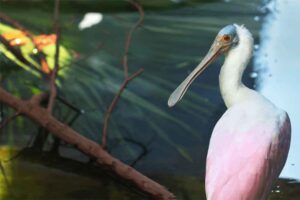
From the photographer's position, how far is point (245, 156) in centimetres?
167

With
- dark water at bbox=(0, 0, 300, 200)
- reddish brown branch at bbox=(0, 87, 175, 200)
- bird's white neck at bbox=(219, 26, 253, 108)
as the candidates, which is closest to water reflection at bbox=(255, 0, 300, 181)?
dark water at bbox=(0, 0, 300, 200)

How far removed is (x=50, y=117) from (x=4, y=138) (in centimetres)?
→ 43

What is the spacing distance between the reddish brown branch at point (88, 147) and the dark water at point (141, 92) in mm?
138

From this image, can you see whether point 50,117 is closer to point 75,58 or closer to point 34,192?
point 34,192

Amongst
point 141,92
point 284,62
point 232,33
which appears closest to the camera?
point 232,33

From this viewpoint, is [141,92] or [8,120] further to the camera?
[141,92]

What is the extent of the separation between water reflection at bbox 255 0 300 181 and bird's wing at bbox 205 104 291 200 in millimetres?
1175

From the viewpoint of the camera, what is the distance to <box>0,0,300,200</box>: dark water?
2.84 m

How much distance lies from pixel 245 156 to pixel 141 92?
6.00 ft

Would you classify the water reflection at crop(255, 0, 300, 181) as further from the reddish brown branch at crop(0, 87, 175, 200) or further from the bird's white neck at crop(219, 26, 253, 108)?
the bird's white neck at crop(219, 26, 253, 108)

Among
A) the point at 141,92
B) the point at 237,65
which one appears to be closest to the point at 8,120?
the point at 141,92

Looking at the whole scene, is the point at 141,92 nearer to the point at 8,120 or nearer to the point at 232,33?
the point at 8,120

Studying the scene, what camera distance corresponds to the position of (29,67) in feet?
11.7

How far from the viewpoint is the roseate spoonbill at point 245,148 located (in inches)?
65.1
